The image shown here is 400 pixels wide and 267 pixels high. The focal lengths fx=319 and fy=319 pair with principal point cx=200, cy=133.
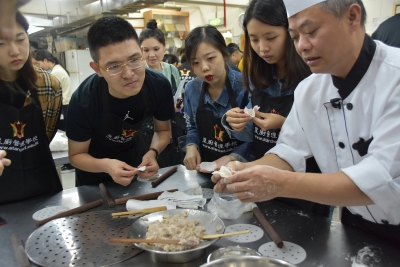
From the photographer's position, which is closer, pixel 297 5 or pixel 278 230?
pixel 297 5

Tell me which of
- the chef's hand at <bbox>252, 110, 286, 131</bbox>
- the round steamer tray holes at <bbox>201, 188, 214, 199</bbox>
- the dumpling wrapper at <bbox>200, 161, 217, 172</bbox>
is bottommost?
the round steamer tray holes at <bbox>201, 188, 214, 199</bbox>

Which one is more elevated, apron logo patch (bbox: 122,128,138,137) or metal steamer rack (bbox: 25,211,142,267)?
apron logo patch (bbox: 122,128,138,137)

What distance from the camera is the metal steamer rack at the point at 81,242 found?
1.17 meters

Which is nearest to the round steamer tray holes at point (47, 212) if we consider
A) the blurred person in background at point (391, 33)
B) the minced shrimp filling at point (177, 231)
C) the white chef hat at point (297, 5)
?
the minced shrimp filling at point (177, 231)

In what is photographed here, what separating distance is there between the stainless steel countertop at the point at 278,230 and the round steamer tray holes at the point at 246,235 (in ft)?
0.07

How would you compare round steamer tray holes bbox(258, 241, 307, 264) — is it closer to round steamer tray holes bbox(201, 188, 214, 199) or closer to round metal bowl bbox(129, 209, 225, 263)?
round metal bowl bbox(129, 209, 225, 263)

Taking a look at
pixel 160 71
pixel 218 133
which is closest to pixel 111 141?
pixel 218 133

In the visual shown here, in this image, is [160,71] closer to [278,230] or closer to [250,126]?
[250,126]

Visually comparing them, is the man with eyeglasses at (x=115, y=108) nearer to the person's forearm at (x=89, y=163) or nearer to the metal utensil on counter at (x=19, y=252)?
the person's forearm at (x=89, y=163)

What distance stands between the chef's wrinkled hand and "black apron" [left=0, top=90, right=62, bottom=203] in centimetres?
124

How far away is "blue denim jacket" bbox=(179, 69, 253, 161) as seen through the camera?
2.14 meters

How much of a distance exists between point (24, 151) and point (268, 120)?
1.35m

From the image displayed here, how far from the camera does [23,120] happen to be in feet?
5.77

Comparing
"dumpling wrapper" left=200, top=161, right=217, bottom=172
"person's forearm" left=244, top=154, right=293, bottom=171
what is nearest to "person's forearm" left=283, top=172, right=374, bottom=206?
"person's forearm" left=244, top=154, right=293, bottom=171
